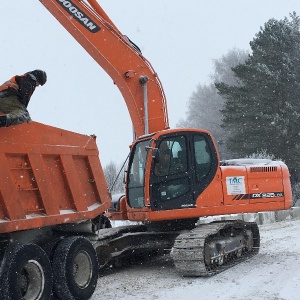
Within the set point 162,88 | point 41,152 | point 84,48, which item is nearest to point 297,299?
point 41,152

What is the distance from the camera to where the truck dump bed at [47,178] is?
5.47 meters

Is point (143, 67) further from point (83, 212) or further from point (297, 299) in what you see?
point (297, 299)

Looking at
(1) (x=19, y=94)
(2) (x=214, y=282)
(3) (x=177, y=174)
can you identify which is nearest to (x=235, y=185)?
(3) (x=177, y=174)

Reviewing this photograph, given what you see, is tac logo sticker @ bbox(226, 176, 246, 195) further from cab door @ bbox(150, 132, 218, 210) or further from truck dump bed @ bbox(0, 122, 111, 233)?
truck dump bed @ bbox(0, 122, 111, 233)

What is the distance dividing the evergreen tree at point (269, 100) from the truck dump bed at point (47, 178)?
74.0 feet

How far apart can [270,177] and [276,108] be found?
68.8ft

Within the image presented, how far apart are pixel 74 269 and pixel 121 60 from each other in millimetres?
4308

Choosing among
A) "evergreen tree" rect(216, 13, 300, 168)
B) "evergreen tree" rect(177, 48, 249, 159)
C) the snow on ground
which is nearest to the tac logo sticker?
the snow on ground

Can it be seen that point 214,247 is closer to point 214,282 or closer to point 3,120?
point 214,282

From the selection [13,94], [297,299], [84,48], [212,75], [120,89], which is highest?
[212,75]

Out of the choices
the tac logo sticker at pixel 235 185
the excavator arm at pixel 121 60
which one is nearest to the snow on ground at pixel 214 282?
the tac logo sticker at pixel 235 185

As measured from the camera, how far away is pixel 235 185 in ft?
29.6

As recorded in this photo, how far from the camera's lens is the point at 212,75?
5253 centimetres

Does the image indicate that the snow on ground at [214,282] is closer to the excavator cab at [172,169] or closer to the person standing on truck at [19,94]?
the excavator cab at [172,169]
